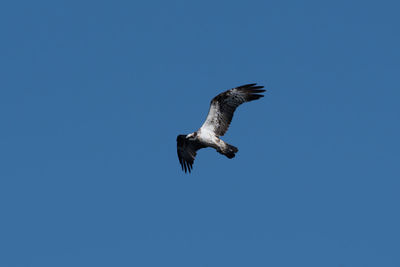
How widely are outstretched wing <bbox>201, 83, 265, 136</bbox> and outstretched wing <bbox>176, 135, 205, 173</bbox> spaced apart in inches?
51.5

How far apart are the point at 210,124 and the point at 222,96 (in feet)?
4.06

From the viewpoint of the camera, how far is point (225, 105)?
2956 cm

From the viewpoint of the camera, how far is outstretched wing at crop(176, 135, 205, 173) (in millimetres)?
31006

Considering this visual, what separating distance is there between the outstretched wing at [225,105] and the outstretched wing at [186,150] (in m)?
1.31

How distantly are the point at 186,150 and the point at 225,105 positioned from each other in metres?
3.05

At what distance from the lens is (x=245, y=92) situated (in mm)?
29312

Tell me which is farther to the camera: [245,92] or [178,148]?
[178,148]

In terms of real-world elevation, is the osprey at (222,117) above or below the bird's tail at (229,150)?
above

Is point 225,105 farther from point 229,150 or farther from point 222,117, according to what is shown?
point 229,150

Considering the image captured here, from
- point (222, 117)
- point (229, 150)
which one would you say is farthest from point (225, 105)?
point (229, 150)

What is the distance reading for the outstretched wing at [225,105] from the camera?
96.1 ft

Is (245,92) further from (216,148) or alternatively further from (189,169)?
(189,169)

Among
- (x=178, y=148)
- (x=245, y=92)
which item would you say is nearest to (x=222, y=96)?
(x=245, y=92)

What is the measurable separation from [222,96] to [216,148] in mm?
2006
